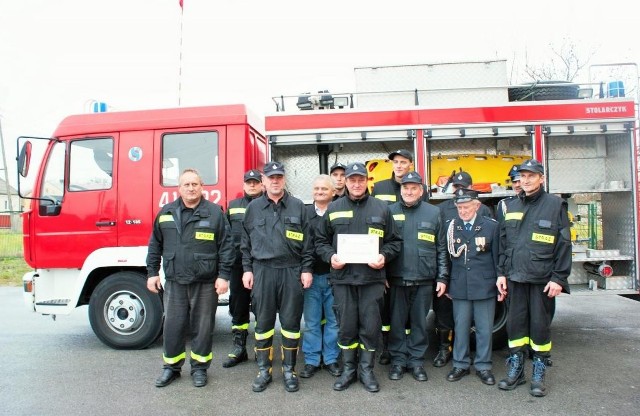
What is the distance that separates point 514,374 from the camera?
3826mm

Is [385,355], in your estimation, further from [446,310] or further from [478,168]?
[478,168]

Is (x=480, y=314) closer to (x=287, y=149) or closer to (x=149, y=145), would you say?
(x=287, y=149)

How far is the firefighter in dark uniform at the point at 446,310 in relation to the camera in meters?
4.35

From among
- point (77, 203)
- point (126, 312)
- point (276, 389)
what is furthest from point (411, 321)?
point (77, 203)

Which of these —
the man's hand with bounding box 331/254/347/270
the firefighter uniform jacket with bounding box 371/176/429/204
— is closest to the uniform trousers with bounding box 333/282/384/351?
the man's hand with bounding box 331/254/347/270

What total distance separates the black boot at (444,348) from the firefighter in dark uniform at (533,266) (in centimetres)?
67

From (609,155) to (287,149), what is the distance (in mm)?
3615

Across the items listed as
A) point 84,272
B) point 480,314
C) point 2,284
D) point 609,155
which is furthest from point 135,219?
point 2,284

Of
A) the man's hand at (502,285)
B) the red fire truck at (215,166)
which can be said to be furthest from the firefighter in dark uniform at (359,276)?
the red fire truck at (215,166)

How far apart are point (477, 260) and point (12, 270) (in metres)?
12.8

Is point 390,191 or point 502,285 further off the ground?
point 390,191

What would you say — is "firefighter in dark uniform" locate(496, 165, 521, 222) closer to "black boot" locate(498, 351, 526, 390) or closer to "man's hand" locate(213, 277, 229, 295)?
"black boot" locate(498, 351, 526, 390)

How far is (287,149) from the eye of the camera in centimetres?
538

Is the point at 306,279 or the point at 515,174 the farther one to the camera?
the point at 515,174
